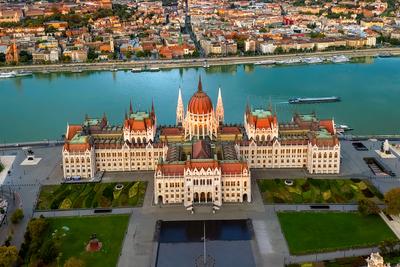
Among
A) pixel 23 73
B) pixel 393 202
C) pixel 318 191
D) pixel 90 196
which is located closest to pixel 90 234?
pixel 90 196

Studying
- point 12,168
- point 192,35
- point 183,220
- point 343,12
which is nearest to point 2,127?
point 12,168

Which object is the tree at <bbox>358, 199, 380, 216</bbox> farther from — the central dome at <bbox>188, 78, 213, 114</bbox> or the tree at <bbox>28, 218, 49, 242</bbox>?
the tree at <bbox>28, 218, 49, 242</bbox>

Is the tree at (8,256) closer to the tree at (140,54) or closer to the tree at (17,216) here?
the tree at (17,216)

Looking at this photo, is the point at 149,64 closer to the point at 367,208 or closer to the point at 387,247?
the point at 367,208

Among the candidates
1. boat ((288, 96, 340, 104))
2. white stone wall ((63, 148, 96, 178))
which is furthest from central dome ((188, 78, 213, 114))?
boat ((288, 96, 340, 104))

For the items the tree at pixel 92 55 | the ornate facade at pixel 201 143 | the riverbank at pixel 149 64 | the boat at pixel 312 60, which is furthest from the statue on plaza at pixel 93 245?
the boat at pixel 312 60
